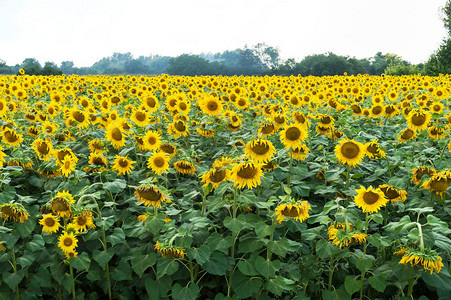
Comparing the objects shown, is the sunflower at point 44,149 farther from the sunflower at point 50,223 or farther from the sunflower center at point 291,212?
Result: the sunflower center at point 291,212

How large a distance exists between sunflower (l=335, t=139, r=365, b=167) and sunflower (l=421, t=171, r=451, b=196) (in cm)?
67

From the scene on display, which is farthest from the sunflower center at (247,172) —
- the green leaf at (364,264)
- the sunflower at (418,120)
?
the sunflower at (418,120)

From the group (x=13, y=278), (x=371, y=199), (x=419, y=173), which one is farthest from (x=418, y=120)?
(x=13, y=278)

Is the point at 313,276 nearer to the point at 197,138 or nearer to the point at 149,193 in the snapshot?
the point at 149,193

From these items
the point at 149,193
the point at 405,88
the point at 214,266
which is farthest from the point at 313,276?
the point at 405,88

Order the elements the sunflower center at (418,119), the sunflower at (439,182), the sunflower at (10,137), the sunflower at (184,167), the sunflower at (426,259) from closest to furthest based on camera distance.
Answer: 1. the sunflower at (426,259)
2. the sunflower at (439,182)
3. the sunflower at (184,167)
4. the sunflower at (10,137)
5. the sunflower center at (418,119)

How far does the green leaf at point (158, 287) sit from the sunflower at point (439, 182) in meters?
2.46

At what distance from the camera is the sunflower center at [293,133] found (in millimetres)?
3761

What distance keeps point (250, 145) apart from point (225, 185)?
0.50 metres

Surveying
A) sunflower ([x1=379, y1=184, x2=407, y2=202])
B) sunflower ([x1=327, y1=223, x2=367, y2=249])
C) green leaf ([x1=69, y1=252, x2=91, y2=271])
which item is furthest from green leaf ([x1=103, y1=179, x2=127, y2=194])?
sunflower ([x1=379, y1=184, x2=407, y2=202])

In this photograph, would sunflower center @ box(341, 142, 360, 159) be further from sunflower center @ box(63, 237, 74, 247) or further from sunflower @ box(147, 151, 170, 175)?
sunflower center @ box(63, 237, 74, 247)

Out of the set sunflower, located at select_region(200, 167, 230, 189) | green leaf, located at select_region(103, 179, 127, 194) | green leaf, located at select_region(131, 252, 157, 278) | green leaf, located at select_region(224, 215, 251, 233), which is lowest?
green leaf, located at select_region(131, 252, 157, 278)

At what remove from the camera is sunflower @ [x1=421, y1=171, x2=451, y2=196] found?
3.08m

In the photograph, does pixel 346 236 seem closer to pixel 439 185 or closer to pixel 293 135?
pixel 439 185
